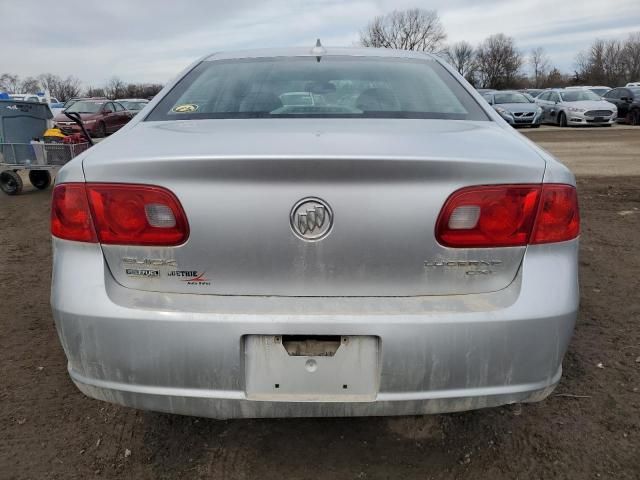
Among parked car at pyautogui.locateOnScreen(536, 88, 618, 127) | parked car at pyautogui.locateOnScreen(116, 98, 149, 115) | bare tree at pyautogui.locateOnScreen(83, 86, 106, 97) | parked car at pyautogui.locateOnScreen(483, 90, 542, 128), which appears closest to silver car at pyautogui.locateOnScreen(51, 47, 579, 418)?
parked car at pyautogui.locateOnScreen(483, 90, 542, 128)

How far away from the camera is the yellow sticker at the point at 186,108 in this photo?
7.39 feet

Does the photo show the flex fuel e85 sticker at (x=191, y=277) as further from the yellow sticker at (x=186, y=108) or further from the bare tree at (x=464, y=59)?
the bare tree at (x=464, y=59)

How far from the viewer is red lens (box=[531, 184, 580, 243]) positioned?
1.64 meters

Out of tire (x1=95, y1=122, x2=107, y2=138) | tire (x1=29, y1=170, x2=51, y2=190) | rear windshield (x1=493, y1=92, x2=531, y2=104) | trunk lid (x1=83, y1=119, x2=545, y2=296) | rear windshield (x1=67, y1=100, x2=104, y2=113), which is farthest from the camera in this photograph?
rear windshield (x1=493, y1=92, x2=531, y2=104)

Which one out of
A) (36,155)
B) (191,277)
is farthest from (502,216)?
(36,155)

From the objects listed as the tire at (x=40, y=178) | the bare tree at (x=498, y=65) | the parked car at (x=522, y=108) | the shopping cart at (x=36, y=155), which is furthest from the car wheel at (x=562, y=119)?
the bare tree at (x=498, y=65)

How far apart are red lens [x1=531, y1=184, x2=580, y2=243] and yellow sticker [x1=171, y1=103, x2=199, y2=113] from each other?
142 centimetres

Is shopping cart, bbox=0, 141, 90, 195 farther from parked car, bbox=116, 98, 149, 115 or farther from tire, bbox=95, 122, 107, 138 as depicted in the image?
parked car, bbox=116, 98, 149, 115

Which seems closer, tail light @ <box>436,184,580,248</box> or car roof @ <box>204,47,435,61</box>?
tail light @ <box>436,184,580,248</box>

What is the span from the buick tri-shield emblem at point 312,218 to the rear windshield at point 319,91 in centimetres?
67

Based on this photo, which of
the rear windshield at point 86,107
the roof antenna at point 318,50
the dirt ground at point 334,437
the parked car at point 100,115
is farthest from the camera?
the rear windshield at point 86,107

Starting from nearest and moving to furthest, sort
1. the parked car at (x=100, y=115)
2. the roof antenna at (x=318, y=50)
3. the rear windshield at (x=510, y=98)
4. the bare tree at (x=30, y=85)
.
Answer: the roof antenna at (x=318, y=50), the parked car at (x=100, y=115), the rear windshield at (x=510, y=98), the bare tree at (x=30, y=85)

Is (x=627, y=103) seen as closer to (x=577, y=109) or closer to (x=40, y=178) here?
(x=577, y=109)

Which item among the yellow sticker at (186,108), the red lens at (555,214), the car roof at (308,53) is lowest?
the red lens at (555,214)
